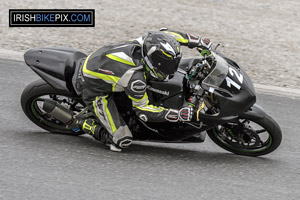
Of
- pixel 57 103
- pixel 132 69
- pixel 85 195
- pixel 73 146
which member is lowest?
pixel 85 195

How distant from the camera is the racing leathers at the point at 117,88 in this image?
204 inches

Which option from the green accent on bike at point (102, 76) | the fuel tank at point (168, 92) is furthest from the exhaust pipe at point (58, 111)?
the fuel tank at point (168, 92)

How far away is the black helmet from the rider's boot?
1037 mm

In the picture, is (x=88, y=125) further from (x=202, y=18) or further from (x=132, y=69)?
(x=202, y=18)

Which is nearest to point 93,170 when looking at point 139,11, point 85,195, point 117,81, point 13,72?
point 85,195

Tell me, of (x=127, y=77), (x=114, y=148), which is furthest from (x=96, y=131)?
(x=127, y=77)

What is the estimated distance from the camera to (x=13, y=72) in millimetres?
8109

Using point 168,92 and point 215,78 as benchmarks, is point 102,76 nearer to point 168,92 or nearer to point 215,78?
point 168,92

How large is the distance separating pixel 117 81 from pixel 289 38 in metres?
5.99

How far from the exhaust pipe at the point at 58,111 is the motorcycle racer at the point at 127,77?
0.19m

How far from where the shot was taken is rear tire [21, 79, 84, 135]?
576cm

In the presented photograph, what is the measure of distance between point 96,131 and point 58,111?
490 mm

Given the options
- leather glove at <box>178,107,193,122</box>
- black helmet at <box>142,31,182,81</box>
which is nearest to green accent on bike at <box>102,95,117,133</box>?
black helmet at <box>142,31,182,81</box>

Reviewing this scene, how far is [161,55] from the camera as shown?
5012 mm
